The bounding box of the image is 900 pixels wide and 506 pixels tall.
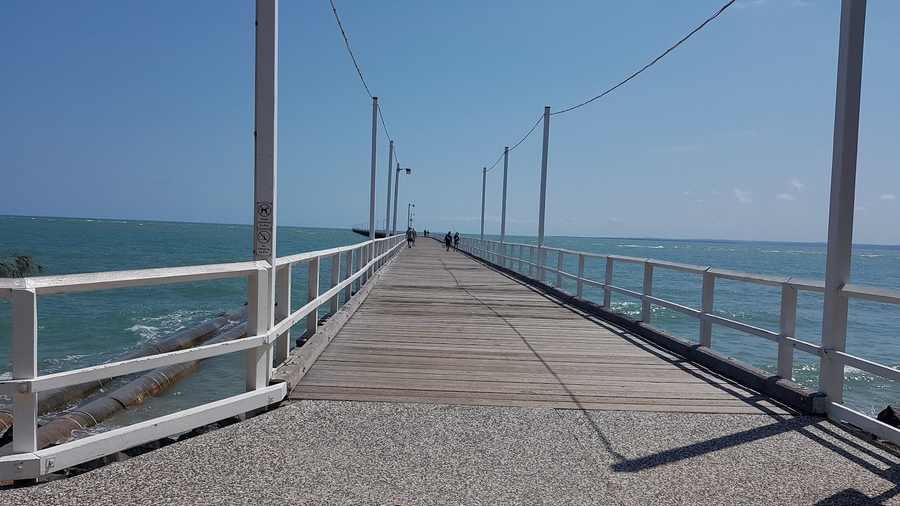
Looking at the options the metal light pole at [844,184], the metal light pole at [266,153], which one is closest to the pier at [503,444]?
the metal light pole at [844,184]

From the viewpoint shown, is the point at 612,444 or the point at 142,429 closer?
the point at 142,429

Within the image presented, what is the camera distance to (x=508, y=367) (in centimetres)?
707

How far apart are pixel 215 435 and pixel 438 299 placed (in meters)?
9.61

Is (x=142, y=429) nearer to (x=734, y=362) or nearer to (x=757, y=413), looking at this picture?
(x=757, y=413)

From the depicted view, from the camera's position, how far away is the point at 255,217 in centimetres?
547

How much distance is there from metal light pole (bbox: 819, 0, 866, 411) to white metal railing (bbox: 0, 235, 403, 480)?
414 centimetres

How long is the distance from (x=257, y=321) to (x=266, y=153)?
4.18ft

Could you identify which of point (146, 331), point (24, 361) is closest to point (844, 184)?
point (24, 361)

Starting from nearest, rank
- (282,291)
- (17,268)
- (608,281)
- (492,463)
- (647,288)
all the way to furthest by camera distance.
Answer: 1. (492,463)
2. (282,291)
3. (647,288)
4. (608,281)
5. (17,268)

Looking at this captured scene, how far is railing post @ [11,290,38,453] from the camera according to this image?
11.4 feet

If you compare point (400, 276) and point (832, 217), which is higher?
point (832, 217)

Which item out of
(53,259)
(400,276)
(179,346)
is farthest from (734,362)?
(53,259)

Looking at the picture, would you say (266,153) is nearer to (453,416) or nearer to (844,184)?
(453,416)

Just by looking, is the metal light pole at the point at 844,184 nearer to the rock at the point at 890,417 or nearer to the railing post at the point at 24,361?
the rock at the point at 890,417
